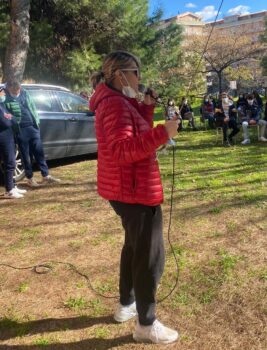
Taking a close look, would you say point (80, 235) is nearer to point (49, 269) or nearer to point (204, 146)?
point (49, 269)

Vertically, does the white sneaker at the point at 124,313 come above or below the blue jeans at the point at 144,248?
below

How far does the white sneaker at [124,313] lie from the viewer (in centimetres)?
287

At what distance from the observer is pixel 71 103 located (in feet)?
27.0

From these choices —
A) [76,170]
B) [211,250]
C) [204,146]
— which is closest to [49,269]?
[211,250]

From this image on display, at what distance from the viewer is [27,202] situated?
5875mm

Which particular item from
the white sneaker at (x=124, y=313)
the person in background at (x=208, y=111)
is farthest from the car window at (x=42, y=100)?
the person in background at (x=208, y=111)

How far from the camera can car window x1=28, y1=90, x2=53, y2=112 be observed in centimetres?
754

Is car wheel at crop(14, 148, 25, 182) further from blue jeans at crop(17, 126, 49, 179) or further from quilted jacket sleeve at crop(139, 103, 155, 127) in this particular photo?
quilted jacket sleeve at crop(139, 103, 155, 127)

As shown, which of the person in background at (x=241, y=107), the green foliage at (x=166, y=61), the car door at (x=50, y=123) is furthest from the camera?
the green foliage at (x=166, y=61)

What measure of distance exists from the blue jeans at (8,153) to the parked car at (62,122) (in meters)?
1.54

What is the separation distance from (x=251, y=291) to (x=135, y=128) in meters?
1.73

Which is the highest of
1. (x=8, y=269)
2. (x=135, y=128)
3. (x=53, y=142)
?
(x=135, y=128)

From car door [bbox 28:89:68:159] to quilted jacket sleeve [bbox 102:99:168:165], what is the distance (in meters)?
5.44

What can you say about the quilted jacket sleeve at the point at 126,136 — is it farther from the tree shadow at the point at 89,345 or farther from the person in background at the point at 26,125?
the person in background at the point at 26,125
